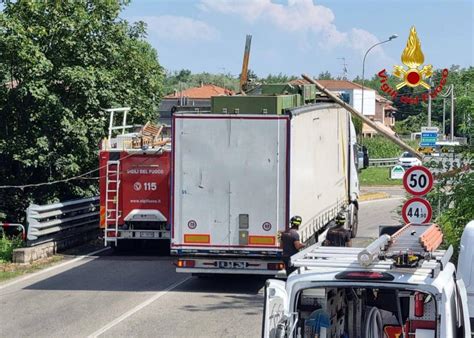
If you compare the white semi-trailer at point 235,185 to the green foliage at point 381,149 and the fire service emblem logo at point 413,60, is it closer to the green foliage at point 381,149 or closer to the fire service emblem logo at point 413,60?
the fire service emblem logo at point 413,60

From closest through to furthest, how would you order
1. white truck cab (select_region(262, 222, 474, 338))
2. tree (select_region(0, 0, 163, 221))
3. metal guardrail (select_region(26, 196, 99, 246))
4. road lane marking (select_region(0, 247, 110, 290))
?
white truck cab (select_region(262, 222, 474, 338)) → road lane marking (select_region(0, 247, 110, 290)) → metal guardrail (select_region(26, 196, 99, 246)) → tree (select_region(0, 0, 163, 221))

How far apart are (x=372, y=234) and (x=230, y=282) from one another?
1021cm

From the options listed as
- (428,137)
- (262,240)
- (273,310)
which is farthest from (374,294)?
(428,137)

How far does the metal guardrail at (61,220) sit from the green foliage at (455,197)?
8652 millimetres

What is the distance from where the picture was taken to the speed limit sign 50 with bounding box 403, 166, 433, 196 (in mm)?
14641

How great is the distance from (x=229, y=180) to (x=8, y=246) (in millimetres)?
7787

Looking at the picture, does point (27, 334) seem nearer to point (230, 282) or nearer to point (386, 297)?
point (230, 282)

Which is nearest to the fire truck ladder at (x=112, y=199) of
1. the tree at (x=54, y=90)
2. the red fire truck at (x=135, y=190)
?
the red fire truck at (x=135, y=190)

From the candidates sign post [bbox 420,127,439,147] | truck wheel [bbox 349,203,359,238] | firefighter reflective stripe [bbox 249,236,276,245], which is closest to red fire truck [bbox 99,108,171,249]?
firefighter reflective stripe [bbox 249,236,276,245]

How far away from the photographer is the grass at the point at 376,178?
52.0 meters

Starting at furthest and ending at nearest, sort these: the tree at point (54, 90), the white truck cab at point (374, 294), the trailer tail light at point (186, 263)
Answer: the tree at point (54, 90) → the trailer tail light at point (186, 263) → the white truck cab at point (374, 294)

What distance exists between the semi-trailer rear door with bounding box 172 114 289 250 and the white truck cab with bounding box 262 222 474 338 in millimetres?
7932

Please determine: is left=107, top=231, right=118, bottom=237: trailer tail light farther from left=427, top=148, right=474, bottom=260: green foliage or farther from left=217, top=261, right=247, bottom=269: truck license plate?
left=427, top=148, right=474, bottom=260: green foliage

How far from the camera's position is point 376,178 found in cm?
5506
